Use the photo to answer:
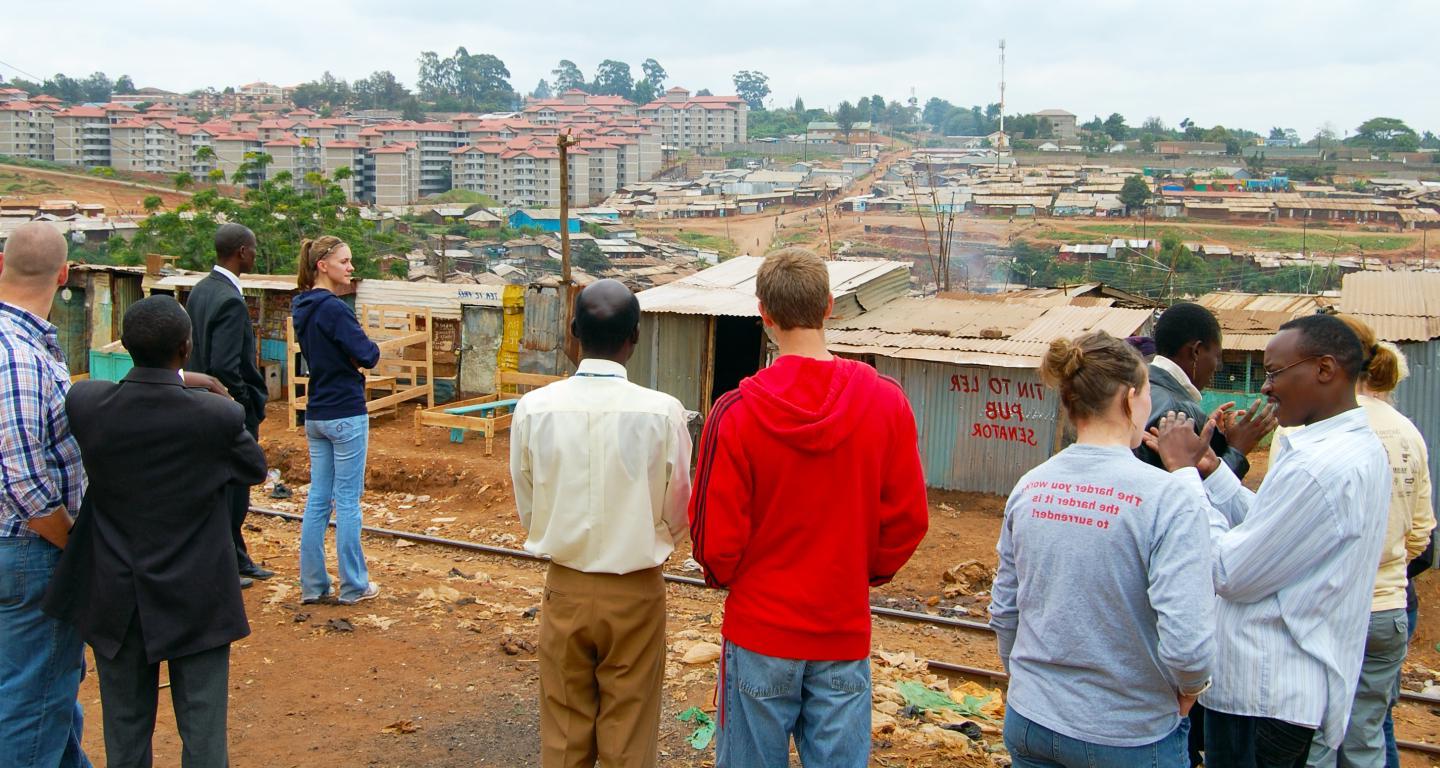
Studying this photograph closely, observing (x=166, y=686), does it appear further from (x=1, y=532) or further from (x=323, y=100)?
(x=323, y=100)

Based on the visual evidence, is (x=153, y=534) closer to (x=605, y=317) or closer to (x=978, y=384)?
(x=605, y=317)

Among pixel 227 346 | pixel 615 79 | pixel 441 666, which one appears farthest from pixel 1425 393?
pixel 615 79

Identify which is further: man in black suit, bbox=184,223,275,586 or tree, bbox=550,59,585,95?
tree, bbox=550,59,585,95

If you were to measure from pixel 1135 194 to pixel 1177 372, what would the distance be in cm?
6184

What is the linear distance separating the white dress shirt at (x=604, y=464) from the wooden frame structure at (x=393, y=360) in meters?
11.9

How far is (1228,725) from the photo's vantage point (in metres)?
3.10

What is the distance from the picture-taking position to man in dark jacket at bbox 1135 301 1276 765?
3.36 metres

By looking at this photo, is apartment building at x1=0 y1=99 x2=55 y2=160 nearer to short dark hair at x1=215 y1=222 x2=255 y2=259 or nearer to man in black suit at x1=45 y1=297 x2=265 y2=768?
short dark hair at x1=215 y1=222 x2=255 y2=259

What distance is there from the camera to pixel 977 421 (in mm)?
12297

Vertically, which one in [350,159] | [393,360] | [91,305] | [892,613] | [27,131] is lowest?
[892,613]

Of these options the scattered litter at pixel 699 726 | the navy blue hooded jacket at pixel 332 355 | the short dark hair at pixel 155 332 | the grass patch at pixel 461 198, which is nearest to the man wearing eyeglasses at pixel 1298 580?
the scattered litter at pixel 699 726

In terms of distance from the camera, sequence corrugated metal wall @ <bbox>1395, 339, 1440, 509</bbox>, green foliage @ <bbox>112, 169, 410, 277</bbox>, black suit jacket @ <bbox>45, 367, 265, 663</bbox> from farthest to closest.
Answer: green foliage @ <bbox>112, 169, 410, 277</bbox>, corrugated metal wall @ <bbox>1395, 339, 1440, 509</bbox>, black suit jacket @ <bbox>45, 367, 265, 663</bbox>

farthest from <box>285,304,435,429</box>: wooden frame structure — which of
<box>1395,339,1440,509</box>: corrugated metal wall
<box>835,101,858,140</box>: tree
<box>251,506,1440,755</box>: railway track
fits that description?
<box>835,101,858,140</box>: tree

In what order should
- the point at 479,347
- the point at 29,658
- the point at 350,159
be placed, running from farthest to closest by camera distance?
1. the point at 350,159
2. the point at 479,347
3. the point at 29,658
